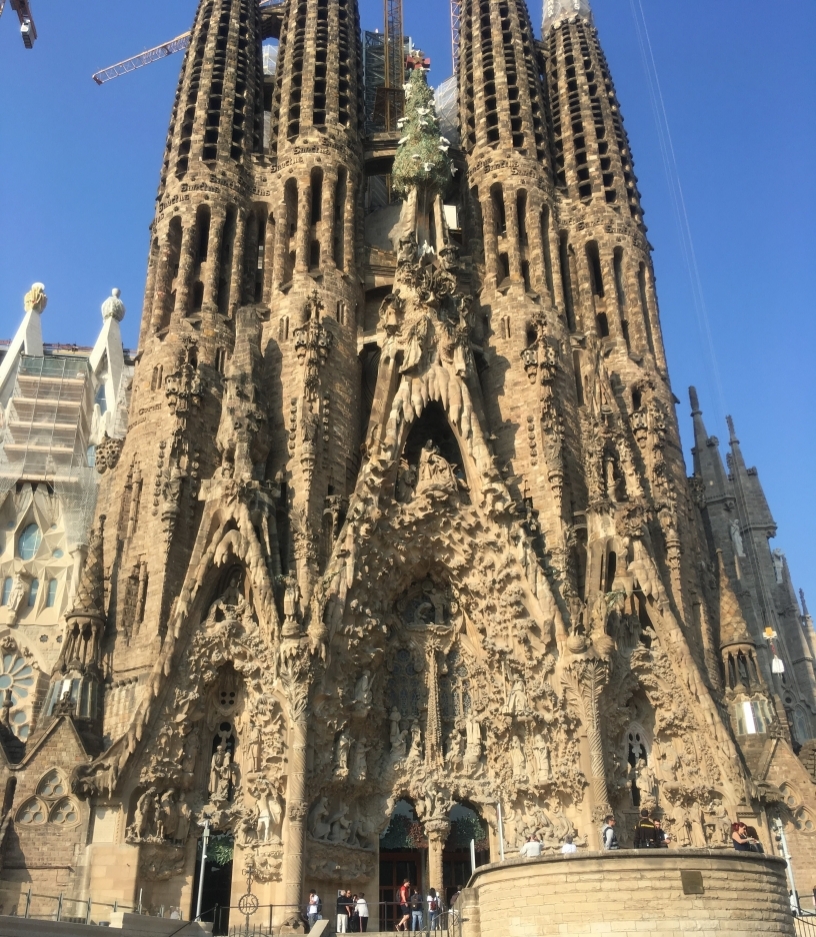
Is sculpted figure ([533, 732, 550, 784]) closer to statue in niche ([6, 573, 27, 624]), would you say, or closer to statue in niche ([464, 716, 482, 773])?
statue in niche ([464, 716, 482, 773])

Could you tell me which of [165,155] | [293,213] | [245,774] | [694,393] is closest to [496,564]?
[245,774]

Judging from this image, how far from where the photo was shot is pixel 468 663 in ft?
74.9

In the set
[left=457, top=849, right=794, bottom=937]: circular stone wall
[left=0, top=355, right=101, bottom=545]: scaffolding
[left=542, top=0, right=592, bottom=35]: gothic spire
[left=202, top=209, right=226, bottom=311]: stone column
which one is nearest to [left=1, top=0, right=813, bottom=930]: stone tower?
[left=202, top=209, right=226, bottom=311]: stone column

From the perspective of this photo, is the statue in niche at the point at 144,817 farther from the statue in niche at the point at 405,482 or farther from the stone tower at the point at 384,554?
the statue in niche at the point at 405,482

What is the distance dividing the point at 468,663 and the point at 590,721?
3.64 meters

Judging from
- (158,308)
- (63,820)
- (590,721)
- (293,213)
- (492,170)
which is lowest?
(63,820)

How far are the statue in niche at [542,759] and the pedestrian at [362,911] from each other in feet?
14.2

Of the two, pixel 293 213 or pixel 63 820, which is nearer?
pixel 63 820

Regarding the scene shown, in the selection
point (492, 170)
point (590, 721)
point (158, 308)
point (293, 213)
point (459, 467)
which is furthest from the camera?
point (492, 170)

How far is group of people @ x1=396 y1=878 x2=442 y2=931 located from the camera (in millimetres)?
A: 18297

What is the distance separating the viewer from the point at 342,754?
20.2m

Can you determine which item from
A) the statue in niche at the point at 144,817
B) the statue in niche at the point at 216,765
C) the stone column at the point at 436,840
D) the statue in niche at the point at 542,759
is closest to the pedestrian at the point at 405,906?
the stone column at the point at 436,840

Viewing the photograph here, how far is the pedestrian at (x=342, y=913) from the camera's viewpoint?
18.5 metres

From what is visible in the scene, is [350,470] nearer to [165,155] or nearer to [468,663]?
[468,663]
